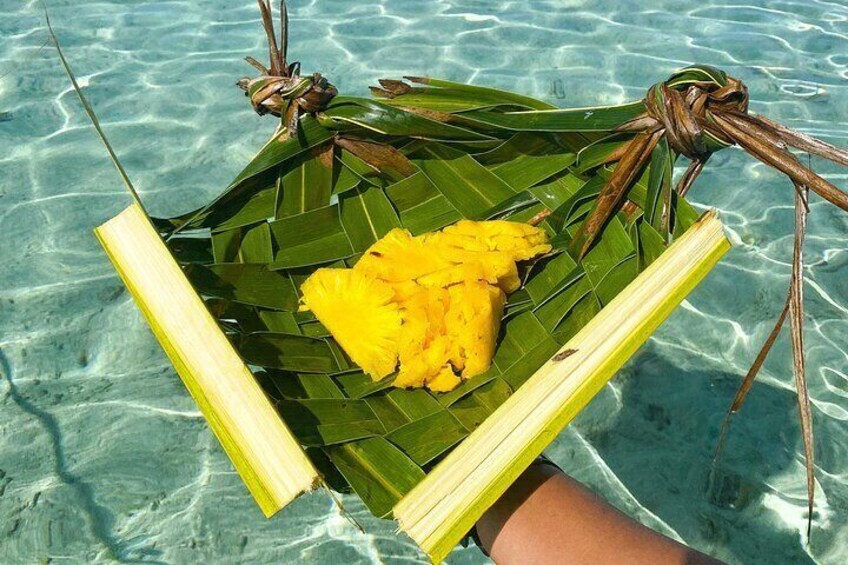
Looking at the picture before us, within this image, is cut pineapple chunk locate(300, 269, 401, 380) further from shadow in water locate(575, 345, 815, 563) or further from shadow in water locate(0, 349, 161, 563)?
shadow in water locate(575, 345, 815, 563)

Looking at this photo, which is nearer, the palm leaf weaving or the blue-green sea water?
the palm leaf weaving

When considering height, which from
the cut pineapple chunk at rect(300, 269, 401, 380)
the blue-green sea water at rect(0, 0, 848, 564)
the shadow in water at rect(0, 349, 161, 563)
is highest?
the cut pineapple chunk at rect(300, 269, 401, 380)

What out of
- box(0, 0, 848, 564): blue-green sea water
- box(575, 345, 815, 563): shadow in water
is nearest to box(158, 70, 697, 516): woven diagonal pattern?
box(0, 0, 848, 564): blue-green sea water

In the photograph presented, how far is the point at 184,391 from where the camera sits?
2.44m

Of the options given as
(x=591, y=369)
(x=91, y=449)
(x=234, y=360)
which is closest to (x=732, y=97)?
(x=591, y=369)

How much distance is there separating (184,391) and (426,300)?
3.91 ft

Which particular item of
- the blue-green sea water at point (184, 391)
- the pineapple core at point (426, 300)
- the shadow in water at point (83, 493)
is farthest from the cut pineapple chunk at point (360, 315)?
the shadow in water at point (83, 493)

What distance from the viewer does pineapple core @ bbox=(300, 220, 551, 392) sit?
5.17ft

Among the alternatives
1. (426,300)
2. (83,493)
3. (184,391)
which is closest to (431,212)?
(426,300)

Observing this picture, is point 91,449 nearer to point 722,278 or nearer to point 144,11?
point 722,278

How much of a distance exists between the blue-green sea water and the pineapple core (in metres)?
0.76

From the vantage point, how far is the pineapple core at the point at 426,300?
5.17 ft

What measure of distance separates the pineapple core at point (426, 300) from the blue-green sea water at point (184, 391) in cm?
76

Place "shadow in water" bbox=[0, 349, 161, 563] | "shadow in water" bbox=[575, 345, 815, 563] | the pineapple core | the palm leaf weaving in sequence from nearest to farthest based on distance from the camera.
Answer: the palm leaf weaving
the pineapple core
"shadow in water" bbox=[0, 349, 161, 563]
"shadow in water" bbox=[575, 345, 815, 563]
